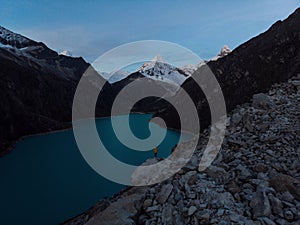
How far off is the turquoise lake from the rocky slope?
80.9ft

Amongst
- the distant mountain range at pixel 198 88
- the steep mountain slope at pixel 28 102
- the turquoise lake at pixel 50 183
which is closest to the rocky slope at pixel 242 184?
the turquoise lake at pixel 50 183

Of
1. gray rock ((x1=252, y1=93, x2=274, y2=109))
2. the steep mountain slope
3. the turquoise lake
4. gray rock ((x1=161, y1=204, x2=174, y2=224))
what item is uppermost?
the steep mountain slope

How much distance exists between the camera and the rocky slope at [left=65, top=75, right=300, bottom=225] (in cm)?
482

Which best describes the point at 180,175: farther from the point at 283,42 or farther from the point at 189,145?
the point at 283,42

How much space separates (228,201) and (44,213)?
29.6m

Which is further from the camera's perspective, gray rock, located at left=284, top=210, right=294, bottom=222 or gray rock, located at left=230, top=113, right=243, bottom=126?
gray rock, located at left=230, top=113, right=243, bottom=126

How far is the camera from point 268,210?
4668 millimetres

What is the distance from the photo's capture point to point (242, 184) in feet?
18.5

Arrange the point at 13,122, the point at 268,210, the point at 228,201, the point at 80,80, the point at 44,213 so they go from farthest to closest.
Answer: the point at 80,80 → the point at 13,122 → the point at 44,213 → the point at 228,201 → the point at 268,210

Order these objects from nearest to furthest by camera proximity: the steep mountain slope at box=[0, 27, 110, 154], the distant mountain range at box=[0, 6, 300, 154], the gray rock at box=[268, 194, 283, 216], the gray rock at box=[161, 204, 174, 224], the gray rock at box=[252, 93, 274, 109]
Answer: the gray rock at box=[268, 194, 283, 216]
the gray rock at box=[161, 204, 174, 224]
the gray rock at box=[252, 93, 274, 109]
the distant mountain range at box=[0, 6, 300, 154]
the steep mountain slope at box=[0, 27, 110, 154]

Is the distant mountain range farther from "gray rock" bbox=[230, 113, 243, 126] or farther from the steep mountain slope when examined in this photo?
"gray rock" bbox=[230, 113, 243, 126]

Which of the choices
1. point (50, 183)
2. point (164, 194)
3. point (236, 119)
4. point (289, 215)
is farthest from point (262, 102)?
point (50, 183)

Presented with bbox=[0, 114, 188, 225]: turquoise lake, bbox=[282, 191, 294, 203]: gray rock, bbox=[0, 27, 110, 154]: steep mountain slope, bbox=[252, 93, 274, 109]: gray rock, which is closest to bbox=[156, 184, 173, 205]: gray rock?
bbox=[282, 191, 294, 203]: gray rock

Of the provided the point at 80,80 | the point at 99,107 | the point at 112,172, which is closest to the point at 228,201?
the point at 112,172
